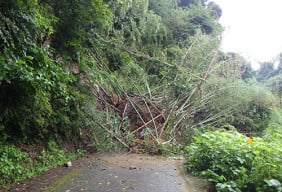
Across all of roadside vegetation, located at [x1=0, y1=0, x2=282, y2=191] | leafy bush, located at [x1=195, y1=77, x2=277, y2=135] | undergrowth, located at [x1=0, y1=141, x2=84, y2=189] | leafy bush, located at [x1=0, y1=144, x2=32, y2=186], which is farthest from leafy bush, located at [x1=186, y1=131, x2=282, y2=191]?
leafy bush, located at [x1=195, y1=77, x2=277, y2=135]

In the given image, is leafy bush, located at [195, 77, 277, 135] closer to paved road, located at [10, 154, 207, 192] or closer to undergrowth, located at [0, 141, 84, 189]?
paved road, located at [10, 154, 207, 192]

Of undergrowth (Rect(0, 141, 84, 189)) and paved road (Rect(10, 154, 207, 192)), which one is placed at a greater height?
undergrowth (Rect(0, 141, 84, 189))

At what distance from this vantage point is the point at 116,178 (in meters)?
3.91

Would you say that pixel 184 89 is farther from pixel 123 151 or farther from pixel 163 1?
pixel 163 1

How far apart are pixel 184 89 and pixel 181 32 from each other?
5.11 metres

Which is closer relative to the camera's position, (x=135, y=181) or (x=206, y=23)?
(x=135, y=181)

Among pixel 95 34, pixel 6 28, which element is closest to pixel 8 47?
pixel 6 28

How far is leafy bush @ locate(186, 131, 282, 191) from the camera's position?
2693mm

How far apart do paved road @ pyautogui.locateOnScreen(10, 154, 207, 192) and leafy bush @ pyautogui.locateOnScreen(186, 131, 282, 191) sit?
1.08 feet

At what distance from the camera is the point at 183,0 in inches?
638

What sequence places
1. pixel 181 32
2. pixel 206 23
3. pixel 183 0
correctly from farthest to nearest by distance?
pixel 183 0 → pixel 206 23 → pixel 181 32

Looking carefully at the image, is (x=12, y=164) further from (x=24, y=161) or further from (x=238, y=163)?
(x=238, y=163)

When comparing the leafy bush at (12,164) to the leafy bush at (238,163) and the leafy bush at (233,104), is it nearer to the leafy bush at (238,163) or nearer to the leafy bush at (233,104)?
the leafy bush at (238,163)

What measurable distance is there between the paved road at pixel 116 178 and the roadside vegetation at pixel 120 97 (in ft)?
0.94
